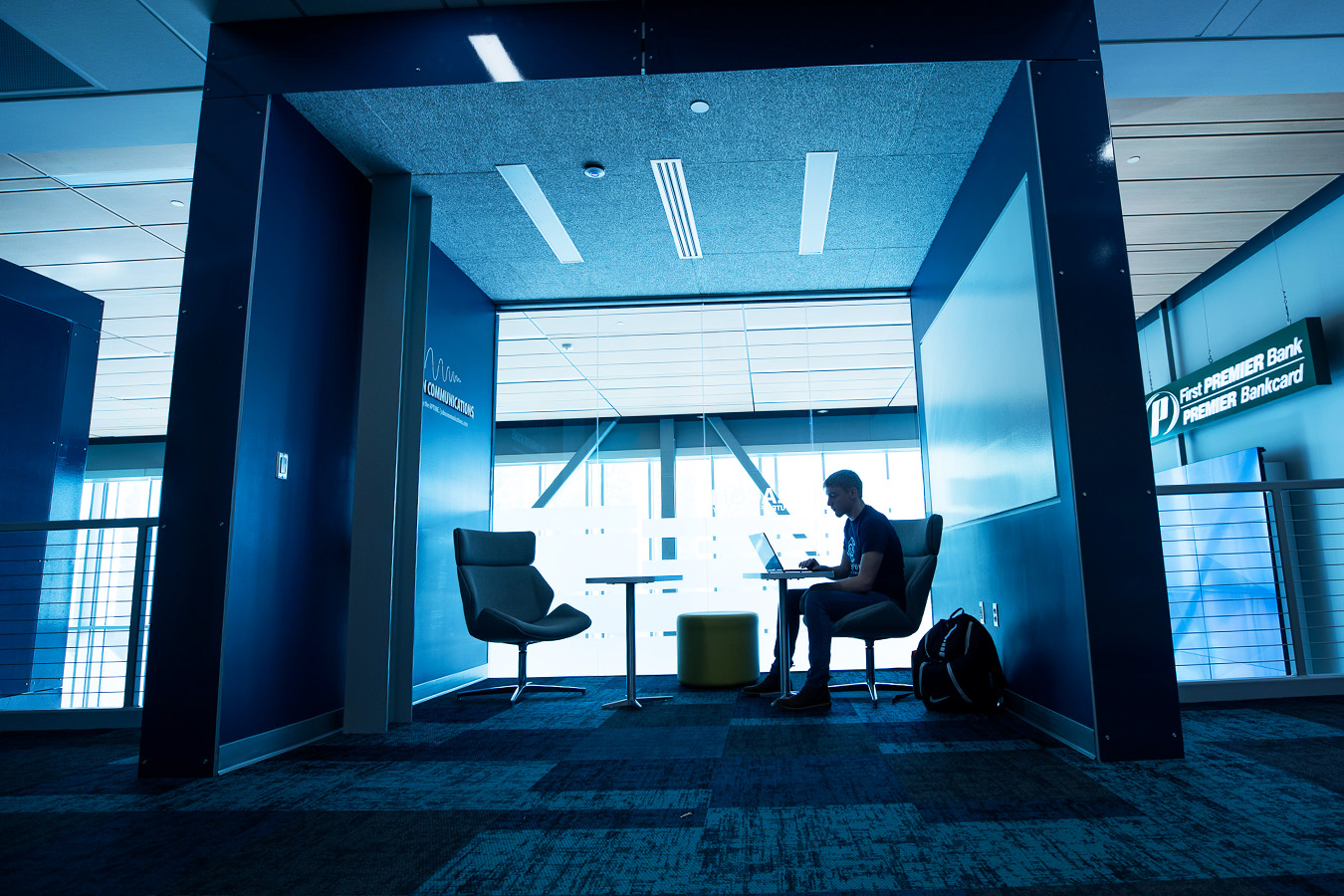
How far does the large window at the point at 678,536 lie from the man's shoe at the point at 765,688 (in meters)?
1.22

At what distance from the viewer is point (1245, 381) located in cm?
689

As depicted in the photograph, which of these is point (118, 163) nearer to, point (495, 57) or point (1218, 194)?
point (495, 57)

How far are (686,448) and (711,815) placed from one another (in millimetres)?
4274

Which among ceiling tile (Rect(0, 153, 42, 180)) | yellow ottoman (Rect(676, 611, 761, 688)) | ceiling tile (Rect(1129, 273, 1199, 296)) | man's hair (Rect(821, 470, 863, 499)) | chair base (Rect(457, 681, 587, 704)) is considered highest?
ceiling tile (Rect(1129, 273, 1199, 296))

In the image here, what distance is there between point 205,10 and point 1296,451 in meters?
7.93

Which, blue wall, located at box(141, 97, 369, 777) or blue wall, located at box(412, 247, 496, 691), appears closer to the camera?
blue wall, located at box(141, 97, 369, 777)

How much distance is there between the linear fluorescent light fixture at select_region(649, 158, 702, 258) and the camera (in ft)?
15.2

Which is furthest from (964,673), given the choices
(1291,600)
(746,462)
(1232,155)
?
(1232,155)

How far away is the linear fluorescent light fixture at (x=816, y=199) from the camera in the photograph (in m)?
4.57

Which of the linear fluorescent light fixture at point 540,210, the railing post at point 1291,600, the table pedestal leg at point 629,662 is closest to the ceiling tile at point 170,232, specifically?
the linear fluorescent light fixture at point 540,210

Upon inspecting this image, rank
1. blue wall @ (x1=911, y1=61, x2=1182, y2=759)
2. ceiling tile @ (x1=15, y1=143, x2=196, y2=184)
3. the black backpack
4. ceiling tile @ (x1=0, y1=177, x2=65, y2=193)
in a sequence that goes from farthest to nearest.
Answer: ceiling tile @ (x1=0, y1=177, x2=65, y2=193) < ceiling tile @ (x1=15, y1=143, x2=196, y2=184) < the black backpack < blue wall @ (x1=911, y1=61, x2=1182, y2=759)

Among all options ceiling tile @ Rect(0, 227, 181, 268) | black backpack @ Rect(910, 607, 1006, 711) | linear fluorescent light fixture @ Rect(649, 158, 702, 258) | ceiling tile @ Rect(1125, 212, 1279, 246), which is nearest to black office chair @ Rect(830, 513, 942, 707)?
black backpack @ Rect(910, 607, 1006, 711)

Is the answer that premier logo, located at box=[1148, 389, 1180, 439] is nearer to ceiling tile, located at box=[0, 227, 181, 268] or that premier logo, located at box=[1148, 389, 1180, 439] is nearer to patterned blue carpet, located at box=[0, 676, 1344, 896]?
patterned blue carpet, located at box=[0, 676, 1344, 896]

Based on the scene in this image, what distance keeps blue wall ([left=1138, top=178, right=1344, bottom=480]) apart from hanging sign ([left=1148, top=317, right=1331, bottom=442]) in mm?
143
